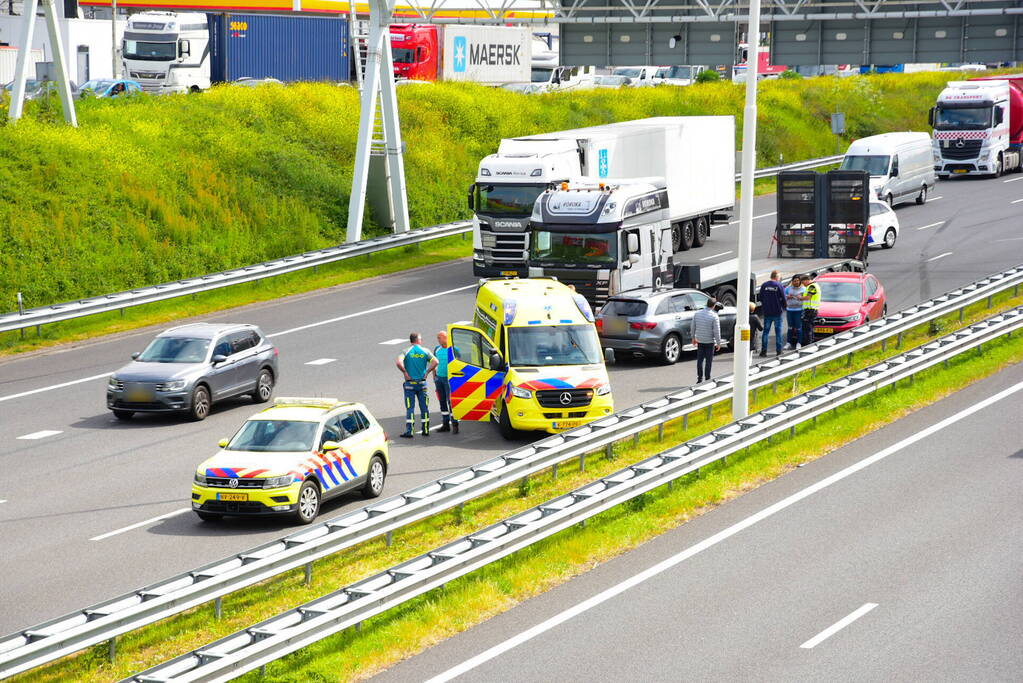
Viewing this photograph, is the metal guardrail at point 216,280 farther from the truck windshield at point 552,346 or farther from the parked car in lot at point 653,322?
the truck windshield at point 552,346

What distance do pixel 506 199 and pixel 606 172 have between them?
4366 mm

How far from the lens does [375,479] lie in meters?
19.4

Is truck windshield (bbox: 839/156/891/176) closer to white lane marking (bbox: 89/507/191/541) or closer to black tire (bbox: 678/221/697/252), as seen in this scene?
black tire (bbox: 678/221/697/252)

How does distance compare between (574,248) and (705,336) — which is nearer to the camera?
(705,336)

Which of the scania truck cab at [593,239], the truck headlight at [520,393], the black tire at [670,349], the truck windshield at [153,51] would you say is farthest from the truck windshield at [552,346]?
the truck windshield at [153,51]

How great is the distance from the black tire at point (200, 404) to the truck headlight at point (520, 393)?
227 inches

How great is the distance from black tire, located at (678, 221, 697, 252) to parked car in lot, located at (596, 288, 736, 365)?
12.4 m

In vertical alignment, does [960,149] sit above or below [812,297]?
above

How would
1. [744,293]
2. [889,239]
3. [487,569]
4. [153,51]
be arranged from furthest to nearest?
[153,51], [889,239], [744,293], [487,569]

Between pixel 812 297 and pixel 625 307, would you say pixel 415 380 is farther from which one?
pixel 812 297

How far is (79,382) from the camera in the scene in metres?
27.3

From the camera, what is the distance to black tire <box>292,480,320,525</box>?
17812 mm

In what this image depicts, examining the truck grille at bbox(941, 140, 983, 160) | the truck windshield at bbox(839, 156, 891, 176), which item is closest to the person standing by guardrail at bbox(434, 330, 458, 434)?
the truck windshield at bbox(839, 156, 891, 176)

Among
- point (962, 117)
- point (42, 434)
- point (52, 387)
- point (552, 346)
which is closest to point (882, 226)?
point (962, 117)
